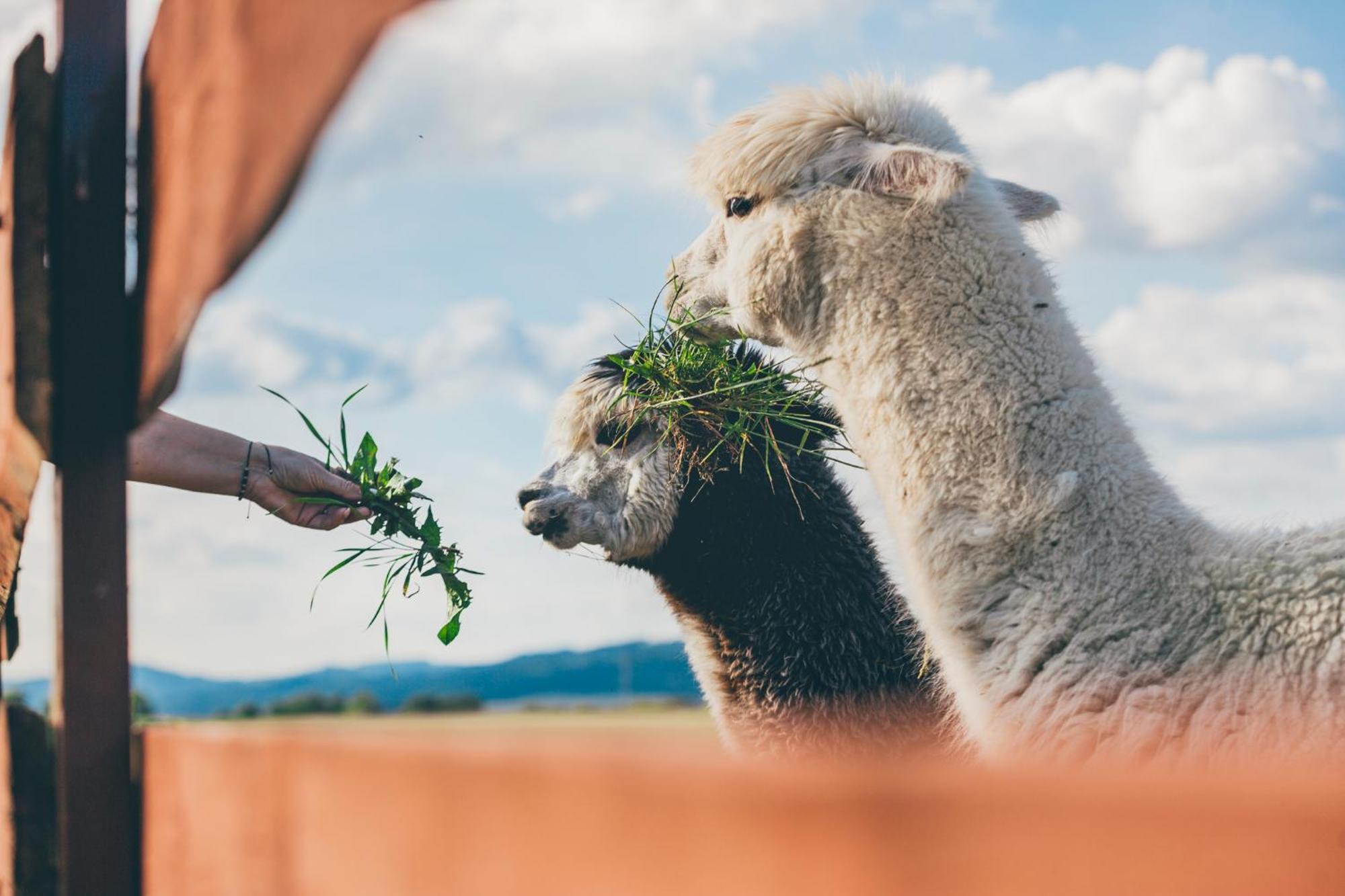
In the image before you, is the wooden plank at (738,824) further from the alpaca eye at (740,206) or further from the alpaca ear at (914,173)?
the alpaca eye at (740,206)

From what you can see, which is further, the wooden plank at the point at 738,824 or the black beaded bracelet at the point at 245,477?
the black beaded bracelet at the point at 245,477

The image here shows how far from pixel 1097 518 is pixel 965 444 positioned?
0.93ft

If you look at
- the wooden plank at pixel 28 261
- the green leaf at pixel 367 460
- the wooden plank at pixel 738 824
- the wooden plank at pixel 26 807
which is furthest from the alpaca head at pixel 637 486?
the wooden plank at pixel 738 824

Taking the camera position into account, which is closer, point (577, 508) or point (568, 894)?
point (568, 894)

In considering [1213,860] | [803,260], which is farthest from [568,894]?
[803,260]

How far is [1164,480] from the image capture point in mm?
2404

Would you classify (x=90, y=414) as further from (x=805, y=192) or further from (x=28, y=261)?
(x=805, y=192)

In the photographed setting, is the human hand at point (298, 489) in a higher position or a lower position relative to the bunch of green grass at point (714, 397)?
lower

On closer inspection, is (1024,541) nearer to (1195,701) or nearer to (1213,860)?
(1195,701)

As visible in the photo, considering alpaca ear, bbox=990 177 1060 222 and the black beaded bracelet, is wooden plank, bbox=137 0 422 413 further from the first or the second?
alpaca ear, bbox=990 177 1060 222

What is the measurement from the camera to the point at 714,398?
3.36 metres

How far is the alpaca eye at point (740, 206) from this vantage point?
294 cm

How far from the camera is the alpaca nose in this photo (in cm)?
393

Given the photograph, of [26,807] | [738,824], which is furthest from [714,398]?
[738,824]
